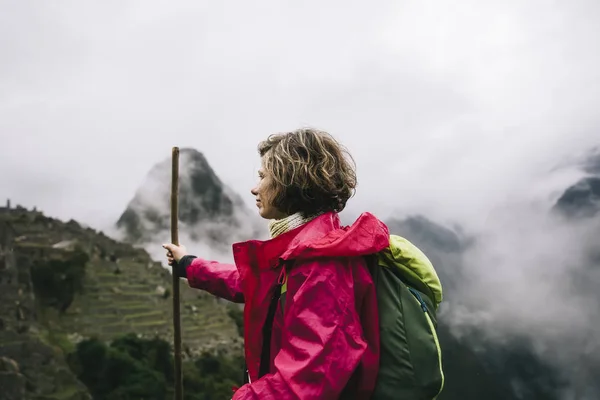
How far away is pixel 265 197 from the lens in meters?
1.62

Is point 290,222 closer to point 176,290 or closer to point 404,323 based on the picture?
point 404,323

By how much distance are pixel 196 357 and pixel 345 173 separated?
36.5 m

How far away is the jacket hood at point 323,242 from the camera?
1.34 meters

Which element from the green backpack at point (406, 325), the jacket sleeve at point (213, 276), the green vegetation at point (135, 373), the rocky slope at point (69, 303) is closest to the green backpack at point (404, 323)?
the green backpack at point (406, 325)

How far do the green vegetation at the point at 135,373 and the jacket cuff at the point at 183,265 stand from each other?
24.9 m

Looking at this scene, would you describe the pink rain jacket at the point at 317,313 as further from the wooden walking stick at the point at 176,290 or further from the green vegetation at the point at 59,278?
the green vegetation at the point at 59,278

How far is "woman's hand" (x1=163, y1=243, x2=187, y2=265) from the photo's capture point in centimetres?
222

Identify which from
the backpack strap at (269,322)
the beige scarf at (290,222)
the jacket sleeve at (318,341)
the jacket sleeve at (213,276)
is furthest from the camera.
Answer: the jacket sleeve at (213,276)

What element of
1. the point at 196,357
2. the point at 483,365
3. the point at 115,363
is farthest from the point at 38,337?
the point at 483,365

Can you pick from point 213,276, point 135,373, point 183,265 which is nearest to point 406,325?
point 213,276

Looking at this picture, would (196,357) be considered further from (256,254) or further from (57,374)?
(256,254)

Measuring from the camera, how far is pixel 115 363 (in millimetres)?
27797

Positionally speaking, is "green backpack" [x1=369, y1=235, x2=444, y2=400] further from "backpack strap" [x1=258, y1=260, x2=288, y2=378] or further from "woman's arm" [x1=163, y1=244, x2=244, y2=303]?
"woman's arm" [x1=163, y1=244, x2=244, y2=303]

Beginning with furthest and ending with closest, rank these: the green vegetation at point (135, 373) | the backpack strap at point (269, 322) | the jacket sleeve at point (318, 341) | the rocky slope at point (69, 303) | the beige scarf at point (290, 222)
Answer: the green vegetation at point (135, 373), the rocky slope at point (69, 303), the beige scarf at point (290, 222), the backpack strap at point (269, 322), the jacket sleeve at point (318, 341)
